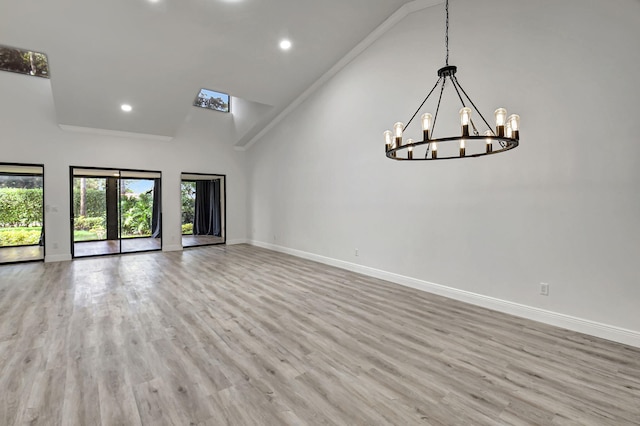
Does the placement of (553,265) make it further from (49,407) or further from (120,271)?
(120,271)

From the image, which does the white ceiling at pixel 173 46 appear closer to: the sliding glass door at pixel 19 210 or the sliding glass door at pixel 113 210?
the sliding glass door at pixel 113 210

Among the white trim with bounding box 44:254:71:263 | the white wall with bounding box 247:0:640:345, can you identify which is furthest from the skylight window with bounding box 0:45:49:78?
the white wall with bounding box 247:0:640:345

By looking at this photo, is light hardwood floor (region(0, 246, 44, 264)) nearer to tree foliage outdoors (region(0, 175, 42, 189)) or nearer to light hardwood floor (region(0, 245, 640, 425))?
tree foliage outdoors (region(0, 175, 42, 189))

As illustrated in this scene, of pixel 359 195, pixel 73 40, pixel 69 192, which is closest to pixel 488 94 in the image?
pixel 359 195

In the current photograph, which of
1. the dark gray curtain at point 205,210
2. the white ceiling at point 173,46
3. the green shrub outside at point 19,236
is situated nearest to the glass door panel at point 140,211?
the dark gray curtain at point 205,210

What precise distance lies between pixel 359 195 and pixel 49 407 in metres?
4.73

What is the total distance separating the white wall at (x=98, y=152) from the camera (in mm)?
6285

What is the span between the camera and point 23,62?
6016 mm

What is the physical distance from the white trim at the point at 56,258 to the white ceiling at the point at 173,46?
3042 mm

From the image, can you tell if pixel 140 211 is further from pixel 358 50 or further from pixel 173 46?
pixel 358 50

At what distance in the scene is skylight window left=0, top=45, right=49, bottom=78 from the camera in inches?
231

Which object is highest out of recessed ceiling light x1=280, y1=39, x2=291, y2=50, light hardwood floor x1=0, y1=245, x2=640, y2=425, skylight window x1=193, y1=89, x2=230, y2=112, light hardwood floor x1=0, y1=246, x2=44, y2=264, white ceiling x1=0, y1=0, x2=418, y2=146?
skylight window x1=193, y1=89, x2=230, y2=112

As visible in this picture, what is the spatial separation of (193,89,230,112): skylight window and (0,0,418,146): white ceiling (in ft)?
4.32

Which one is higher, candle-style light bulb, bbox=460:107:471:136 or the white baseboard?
candle-style light bulb, bbox=460:107:471:136
